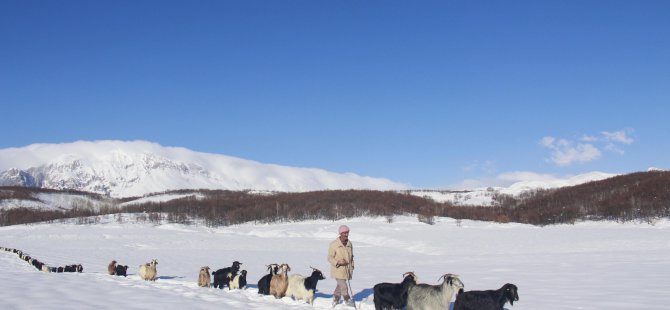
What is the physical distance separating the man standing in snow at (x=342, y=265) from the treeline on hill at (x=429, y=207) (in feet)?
231

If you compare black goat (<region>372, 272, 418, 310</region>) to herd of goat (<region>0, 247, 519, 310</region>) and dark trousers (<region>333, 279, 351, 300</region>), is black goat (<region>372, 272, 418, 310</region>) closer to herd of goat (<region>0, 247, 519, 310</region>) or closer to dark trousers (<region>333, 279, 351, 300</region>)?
herd of goat (<region>0, 247, 519, 310</region>)

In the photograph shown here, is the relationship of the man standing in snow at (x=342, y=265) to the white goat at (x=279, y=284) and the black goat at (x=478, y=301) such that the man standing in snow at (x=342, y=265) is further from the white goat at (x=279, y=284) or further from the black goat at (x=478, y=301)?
the black goat at (x=478, y=301)

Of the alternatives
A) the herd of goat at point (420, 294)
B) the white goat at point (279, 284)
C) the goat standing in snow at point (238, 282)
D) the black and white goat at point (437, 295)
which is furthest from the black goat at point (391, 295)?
the goat standing in snow at point (238, 282)

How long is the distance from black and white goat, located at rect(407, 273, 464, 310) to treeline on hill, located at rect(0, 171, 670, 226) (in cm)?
7092

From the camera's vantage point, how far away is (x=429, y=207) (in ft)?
382

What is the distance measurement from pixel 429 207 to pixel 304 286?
347 ft

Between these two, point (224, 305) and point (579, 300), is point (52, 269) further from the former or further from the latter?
point (579, 300)

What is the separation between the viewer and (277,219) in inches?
4082

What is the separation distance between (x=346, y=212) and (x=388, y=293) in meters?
89.8

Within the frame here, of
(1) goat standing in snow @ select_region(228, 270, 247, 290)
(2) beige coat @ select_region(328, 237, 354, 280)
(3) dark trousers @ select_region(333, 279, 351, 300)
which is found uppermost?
(2) beige coat @ select_region(328, 237, 354, 280)

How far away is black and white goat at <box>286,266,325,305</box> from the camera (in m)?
13.2

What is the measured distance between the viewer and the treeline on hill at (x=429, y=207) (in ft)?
262

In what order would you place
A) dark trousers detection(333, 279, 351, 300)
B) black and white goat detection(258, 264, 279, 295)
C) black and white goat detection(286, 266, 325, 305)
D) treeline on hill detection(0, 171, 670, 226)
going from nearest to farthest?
dark trousers detection(333, 279, 351, 300), black and white goat detection(286, 266, 325, 305), black and white goat detection(258, 264, 279, 295), treeline on hill detection(0, 171, 670, 226)

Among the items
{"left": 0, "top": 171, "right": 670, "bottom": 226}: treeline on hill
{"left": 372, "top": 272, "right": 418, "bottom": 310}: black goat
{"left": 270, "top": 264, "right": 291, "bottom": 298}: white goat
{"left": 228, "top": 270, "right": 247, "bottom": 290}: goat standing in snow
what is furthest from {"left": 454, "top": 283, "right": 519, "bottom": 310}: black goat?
{"left": 0, "top": 171, "right": 670, "bottom": 226}: treeline on hill
